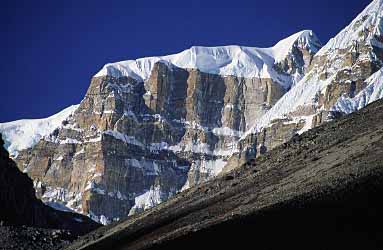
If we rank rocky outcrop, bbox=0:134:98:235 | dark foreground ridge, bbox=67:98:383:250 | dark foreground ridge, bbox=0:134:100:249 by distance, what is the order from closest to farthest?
1. dark foreground ridge, bbox=67:98:383:250
2. dark foreground ridge, bbox=0:134:100:249
3. rocky outcrop, bbox=0:134:98:235

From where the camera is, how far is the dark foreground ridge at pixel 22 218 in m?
117

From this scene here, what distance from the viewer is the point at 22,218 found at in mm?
159125

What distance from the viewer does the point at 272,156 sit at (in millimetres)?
122812

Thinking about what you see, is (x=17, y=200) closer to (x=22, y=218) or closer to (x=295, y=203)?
(x=22, y=218)

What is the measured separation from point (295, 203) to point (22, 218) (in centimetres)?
9835

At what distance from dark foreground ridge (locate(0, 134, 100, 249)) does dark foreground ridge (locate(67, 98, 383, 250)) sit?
6.08 meters

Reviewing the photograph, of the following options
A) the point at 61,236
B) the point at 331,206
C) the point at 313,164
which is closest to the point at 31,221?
the point at 61,236

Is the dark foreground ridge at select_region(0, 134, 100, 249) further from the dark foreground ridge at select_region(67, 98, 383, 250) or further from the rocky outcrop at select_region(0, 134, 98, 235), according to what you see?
the dark foreground ridge at select_region(67, 98, 383, 250)

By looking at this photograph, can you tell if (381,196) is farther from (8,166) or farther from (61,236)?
(8,166)

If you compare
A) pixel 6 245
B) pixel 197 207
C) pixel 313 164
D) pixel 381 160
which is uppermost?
pixel 381 160

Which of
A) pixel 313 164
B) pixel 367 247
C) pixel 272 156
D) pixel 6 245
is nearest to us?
pixel 367 247

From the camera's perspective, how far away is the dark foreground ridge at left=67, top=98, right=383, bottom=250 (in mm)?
57322

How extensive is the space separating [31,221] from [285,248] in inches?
4553

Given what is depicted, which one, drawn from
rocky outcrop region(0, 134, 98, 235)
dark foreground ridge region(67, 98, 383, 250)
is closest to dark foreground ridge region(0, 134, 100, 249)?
rocky outcrop region(0, 134, 98, 235)
